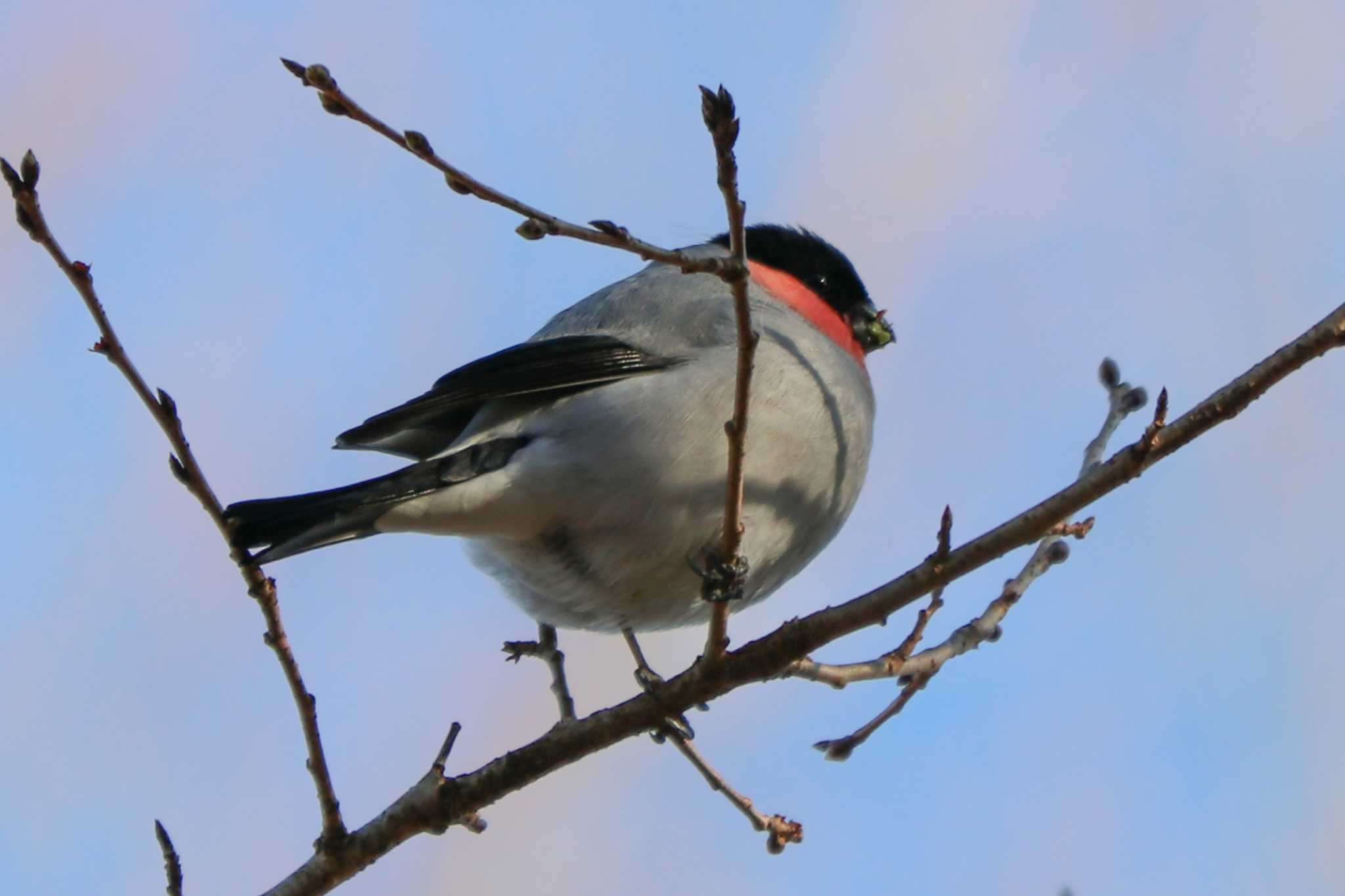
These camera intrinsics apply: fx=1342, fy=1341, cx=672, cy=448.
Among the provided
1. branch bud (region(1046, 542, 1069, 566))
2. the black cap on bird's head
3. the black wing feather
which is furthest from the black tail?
the black cap on bird's head

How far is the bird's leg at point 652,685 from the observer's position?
3.23 metres

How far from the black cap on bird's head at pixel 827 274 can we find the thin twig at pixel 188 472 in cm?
284

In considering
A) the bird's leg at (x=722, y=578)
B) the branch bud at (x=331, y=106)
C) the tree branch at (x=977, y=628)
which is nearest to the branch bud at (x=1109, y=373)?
the tree branch at (x=977, y=628)

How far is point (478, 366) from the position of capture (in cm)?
381

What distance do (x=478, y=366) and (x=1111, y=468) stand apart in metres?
1.89

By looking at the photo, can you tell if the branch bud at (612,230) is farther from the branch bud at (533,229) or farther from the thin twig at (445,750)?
the thin twig at (445,750)

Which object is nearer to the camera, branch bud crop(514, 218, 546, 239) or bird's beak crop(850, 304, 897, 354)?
branch bud crop(514, 218, 546, 239)

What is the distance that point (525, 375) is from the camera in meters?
Answer: 3.78

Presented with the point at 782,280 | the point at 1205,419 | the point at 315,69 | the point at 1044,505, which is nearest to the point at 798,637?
the point at 1044,505

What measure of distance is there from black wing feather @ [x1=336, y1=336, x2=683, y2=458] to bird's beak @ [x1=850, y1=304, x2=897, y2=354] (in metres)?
1.47

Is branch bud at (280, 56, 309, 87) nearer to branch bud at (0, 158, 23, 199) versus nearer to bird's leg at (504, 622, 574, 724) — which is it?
branch bud at (0, 158, 23, 199)

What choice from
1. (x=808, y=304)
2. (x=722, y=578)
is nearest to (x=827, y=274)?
(x=808, y=304)

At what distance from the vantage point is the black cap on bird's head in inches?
203

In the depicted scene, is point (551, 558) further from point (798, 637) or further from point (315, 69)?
point (315, 69)
